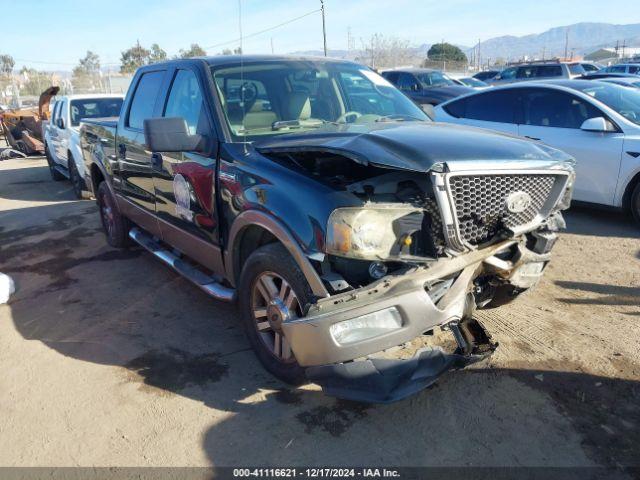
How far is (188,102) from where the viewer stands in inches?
166

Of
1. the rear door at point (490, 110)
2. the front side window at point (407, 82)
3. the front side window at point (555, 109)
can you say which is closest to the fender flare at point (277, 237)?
the rear door at point (490, 110)

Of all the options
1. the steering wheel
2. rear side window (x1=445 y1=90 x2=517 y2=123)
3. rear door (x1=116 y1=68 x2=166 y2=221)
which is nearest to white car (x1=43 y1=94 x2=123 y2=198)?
rear door (x1=116 y1=68 x2=166 y2=221)

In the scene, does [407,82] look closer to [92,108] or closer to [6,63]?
[92,108]

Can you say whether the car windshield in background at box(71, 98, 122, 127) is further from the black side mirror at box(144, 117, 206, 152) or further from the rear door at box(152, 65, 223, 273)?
the black side mirror at box(144, 117, 206, 152)

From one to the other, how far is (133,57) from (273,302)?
177 ft

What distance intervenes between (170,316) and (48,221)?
461cm

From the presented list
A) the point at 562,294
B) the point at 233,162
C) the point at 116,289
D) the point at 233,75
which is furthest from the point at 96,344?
the point at 562,294

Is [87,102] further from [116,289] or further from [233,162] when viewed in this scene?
[233,162]

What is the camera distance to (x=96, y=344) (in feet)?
13.4

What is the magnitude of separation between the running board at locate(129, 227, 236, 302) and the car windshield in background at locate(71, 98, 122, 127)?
5.24 meters

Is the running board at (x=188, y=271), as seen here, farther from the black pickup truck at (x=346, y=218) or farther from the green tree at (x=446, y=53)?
the green tree at (x=446, y=53)

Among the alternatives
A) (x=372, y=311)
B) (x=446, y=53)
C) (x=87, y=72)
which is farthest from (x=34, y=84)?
(x=372, y=311)

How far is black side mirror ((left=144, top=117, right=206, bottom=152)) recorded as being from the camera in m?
3.50

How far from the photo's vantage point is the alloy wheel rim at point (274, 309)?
3121mm
